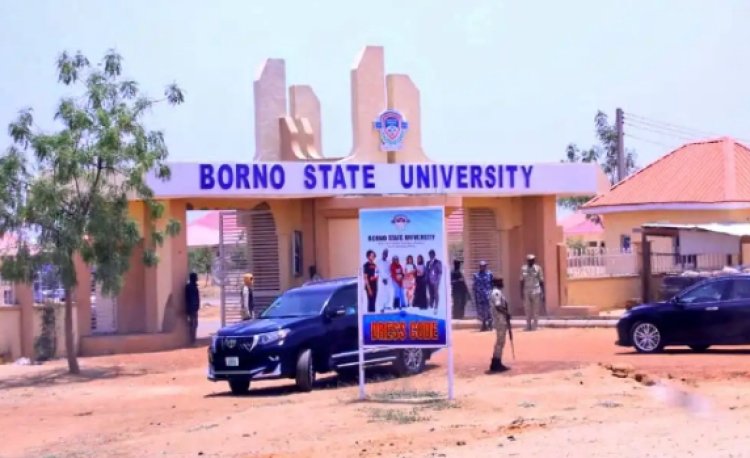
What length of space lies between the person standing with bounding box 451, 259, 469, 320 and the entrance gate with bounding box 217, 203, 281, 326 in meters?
4.70

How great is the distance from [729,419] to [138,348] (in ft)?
61.0

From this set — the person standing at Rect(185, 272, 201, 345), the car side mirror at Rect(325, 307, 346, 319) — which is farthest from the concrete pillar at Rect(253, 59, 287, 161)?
the car side mirror at Rect(325, 307, 346, 319)

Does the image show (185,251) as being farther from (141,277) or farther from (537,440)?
(537,440)

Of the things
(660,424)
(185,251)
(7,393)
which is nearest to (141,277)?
(185,251)

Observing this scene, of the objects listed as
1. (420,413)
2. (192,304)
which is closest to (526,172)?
(192,304)

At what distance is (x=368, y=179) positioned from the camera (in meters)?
35.2

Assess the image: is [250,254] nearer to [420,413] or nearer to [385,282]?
[385,282]

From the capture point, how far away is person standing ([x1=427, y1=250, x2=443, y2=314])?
18958mm

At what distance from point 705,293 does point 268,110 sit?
16.0 m

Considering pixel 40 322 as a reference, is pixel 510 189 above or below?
above

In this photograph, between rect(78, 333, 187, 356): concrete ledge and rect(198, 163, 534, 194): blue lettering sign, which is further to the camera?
rect(198, 163, 534, 194): blue lettering sign

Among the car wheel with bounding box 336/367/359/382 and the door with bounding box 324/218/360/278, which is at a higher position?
the door with bounding box 324/218/360/278

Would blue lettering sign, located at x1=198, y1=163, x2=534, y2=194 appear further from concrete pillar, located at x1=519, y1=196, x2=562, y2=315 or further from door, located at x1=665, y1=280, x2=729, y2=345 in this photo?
door, located at x1=665, y1=280, x2=729, y2=345

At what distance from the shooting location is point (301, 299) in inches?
902
